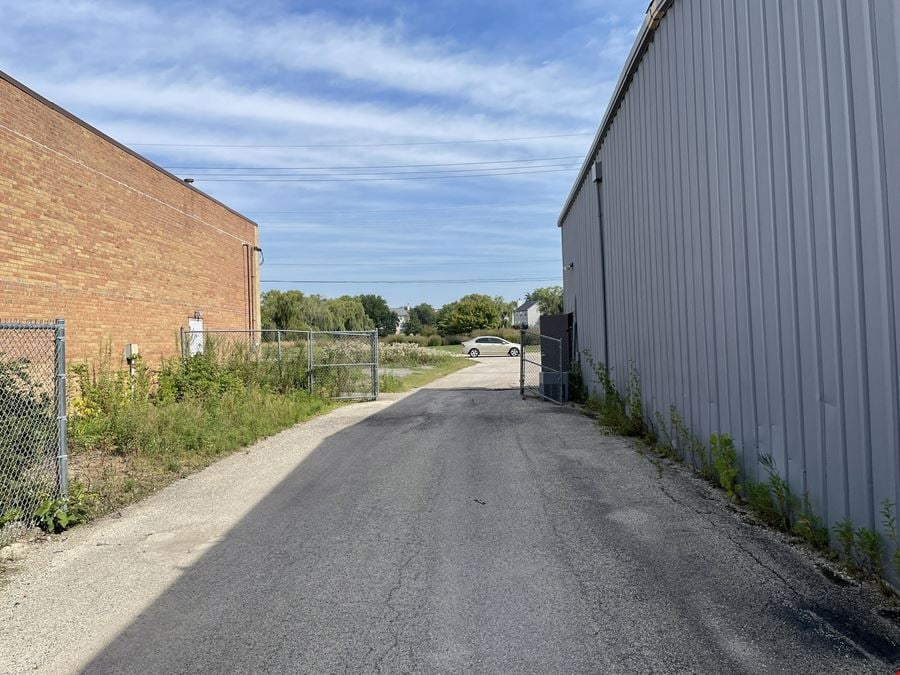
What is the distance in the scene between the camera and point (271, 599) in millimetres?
4055

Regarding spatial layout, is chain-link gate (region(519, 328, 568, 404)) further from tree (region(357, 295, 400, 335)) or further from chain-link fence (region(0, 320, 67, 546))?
tree (region(357, 295, 400, 335))

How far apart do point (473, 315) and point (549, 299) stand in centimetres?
1279

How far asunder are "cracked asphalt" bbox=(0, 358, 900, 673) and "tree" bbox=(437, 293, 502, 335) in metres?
73.4

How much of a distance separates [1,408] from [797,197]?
6.62 metres

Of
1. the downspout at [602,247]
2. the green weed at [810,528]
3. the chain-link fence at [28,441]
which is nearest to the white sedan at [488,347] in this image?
the downspout at [602,247]

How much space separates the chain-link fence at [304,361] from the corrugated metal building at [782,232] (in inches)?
376

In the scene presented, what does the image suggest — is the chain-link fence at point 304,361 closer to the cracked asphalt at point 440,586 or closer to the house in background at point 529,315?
the cracked asphalt at point 440,586

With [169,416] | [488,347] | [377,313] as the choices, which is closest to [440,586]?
[169,416]

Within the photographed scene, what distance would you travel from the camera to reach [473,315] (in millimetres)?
81312

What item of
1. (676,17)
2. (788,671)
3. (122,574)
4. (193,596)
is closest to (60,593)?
(122,574)

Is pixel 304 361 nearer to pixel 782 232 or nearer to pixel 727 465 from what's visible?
pixel 727 465

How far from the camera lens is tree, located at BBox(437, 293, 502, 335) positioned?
80688mm

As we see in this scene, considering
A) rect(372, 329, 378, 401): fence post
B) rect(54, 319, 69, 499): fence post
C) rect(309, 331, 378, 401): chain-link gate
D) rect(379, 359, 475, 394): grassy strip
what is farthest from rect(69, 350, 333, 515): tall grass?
rect(379, 359, 475, 394): grassy strip

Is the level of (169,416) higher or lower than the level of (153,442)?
higher
